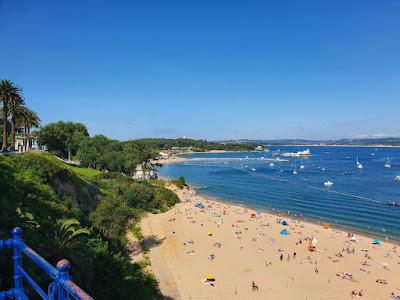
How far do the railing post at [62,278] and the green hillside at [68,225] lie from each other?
5.68 metres

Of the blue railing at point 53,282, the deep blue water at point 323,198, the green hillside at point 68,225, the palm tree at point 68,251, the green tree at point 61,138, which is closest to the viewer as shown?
the blue railing at point 53,282

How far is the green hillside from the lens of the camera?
1309 cm

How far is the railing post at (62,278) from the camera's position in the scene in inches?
124

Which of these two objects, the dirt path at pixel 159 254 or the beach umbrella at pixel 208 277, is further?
the beach umbrella at pixel 208 277

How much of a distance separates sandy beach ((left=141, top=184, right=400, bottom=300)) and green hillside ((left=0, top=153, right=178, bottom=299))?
463 centimetres

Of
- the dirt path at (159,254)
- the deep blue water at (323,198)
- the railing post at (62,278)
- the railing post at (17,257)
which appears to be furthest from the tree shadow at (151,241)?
the railing post at (62,278)

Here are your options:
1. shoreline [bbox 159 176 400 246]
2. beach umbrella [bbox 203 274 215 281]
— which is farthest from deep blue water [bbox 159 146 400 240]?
beach umbrella [bbox 203 274 215 281]

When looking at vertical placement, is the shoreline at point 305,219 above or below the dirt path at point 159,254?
below

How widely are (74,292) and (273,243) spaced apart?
38720 mm

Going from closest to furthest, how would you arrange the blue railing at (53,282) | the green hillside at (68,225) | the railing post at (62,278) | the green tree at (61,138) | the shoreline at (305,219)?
the blue railing at (53,282), the railing post at (62,278), the green hillside at (68,225), the shoreline at (305,219), the green tree at (61,138)

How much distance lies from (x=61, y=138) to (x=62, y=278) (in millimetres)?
78305

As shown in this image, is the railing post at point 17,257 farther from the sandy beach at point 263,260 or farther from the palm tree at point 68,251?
the sandy beach at point 263,260

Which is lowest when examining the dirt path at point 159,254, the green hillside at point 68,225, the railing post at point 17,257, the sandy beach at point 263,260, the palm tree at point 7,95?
the sandy beach at point 263,260

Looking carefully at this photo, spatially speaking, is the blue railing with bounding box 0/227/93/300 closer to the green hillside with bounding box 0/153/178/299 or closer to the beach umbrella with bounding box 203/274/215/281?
the green hillside with bounding box 0/153/178/299
